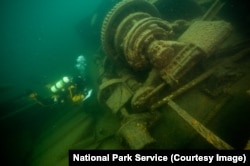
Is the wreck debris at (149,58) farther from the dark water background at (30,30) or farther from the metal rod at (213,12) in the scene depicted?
the dark water background at (30,30)

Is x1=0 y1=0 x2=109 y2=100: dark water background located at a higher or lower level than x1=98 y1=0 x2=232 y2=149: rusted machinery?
higher

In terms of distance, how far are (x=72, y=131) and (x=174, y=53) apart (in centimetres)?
369

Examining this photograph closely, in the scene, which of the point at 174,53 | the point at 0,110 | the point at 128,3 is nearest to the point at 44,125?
the point at 0,110

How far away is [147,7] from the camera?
5922mm

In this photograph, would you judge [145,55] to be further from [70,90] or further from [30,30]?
[30,30]

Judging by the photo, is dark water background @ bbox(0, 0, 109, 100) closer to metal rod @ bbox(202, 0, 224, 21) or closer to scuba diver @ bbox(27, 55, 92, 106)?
scuba diver @ bbox(27, 55, 92, 106)

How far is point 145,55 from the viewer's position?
4.96 metres

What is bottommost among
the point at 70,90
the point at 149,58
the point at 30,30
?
the point at 70,90

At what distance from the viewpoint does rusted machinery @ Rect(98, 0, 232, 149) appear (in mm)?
4352

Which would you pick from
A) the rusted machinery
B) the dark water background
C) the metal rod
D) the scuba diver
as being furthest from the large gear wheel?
the dark water background

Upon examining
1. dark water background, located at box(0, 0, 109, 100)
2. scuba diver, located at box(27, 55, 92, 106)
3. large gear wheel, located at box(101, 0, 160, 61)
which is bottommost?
scuba diver, located at box(27, 55, 92, 106)

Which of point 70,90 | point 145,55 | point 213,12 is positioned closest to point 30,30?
point 70,90

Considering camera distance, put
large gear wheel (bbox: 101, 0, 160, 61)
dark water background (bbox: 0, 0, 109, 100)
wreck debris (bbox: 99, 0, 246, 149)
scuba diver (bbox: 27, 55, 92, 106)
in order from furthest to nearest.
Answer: dark water background (bbox: 0, 0, 109, 100) < scuba diver (bbox: 27, 55, 92, 106) < large gear wheel (bbox: 101, 0, 160, 61) < wreck debris (bbox: 99, 0, 246, 149)

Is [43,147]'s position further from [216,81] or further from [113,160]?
[216,81]
